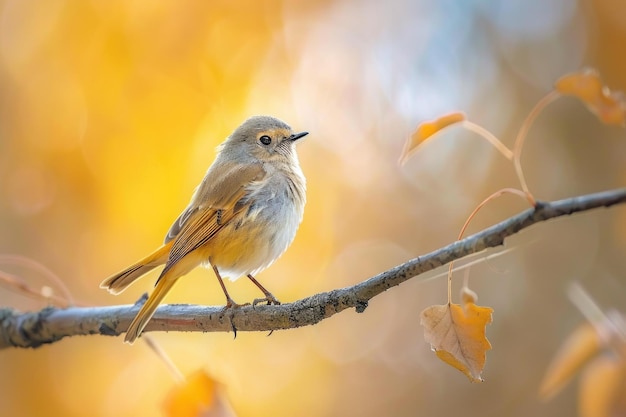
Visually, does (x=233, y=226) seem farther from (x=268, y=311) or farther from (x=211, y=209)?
(x=268, y=311)

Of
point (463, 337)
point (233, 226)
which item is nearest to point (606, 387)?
point (463, 337)

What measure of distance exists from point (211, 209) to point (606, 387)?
1.89 meters

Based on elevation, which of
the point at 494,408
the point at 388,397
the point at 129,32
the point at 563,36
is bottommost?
the point at 494,408

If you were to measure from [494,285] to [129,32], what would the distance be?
249cm

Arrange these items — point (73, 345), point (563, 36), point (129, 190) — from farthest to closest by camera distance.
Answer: point (563, 36) → point (73, 345) → point (129, 190)

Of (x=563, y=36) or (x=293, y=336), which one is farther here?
(x=563, y=36)

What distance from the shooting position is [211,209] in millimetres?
2781

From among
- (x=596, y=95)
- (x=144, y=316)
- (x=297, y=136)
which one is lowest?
(x=144, y=316)

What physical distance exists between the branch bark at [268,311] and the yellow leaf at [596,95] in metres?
0.14

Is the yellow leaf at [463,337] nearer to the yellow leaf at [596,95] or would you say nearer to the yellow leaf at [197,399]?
the yellow leaf at [596,95]

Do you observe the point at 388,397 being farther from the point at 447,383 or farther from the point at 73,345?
the point at 73,345

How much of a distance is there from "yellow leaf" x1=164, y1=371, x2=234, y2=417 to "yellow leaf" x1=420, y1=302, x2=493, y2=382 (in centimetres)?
50

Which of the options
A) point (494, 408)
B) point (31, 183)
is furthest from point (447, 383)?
point (31, 183)

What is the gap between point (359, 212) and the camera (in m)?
3.47
